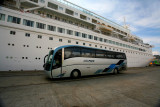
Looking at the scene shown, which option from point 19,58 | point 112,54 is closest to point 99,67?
point 112,54

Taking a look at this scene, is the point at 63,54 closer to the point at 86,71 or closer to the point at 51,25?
the point at 86,71

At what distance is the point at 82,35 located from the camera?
15.9 m

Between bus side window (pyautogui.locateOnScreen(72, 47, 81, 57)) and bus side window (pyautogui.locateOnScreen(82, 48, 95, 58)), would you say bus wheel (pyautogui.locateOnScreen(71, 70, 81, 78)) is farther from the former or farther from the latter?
bus side window (pyautogui.locateOnScreen(82, 48, 95, 58))

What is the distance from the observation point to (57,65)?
19.1 feet

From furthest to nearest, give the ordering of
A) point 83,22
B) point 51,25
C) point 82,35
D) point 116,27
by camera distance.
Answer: point 116,27, point 83,22, point 82,35, point 51,25

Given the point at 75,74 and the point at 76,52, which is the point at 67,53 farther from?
the point at 75,74

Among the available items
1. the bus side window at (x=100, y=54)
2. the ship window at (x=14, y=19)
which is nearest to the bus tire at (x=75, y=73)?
the bus side window at (x=100, y=54)

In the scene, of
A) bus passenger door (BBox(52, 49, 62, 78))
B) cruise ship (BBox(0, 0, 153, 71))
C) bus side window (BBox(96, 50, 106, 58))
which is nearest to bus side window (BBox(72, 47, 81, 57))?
bus passenger door (BBox(52, 49, 62, 78))

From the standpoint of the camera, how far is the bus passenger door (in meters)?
5.74

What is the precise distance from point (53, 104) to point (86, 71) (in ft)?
16.6

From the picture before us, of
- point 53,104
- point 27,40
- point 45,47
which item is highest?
point 27,40

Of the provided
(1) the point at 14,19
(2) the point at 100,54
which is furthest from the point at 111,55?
(1) the point at 14,19

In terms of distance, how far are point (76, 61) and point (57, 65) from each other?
1.66m

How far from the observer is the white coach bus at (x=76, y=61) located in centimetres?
587
